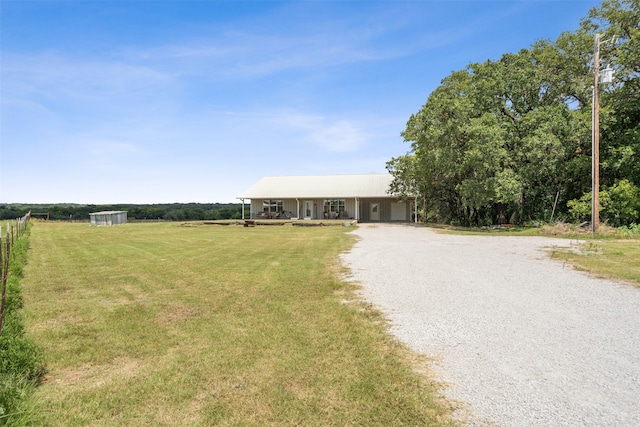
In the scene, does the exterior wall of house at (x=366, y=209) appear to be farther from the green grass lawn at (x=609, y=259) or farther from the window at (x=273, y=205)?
the green grass lawn at (x=609, y=259)

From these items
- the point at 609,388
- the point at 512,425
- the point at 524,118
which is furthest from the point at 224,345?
the point at 524,118

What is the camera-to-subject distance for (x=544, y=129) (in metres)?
18.9

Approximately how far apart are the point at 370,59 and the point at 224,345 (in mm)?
15945

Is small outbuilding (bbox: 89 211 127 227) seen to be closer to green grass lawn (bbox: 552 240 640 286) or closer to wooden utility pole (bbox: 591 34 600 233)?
green grass lawn (bbox: 552 240 640 286)

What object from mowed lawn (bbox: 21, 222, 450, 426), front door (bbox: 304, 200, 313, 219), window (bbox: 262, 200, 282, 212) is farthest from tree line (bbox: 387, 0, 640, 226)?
mowed lawn (bbox: 21, 222, 450, 426)

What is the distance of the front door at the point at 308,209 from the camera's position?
32.6 m

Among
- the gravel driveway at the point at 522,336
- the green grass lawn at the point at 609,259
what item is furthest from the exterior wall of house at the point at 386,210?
the gravel driveway at the point at 522,336

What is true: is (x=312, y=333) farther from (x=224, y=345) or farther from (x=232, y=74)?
(x=232, y=74)

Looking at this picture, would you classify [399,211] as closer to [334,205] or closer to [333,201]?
[334,205]

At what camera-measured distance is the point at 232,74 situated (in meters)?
15.9

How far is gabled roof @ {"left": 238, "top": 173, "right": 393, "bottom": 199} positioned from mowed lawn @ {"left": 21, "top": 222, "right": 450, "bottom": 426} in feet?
78.1

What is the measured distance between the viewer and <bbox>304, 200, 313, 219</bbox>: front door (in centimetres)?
3262

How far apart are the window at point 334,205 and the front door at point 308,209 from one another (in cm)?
131

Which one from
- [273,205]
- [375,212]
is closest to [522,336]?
[375,212]
